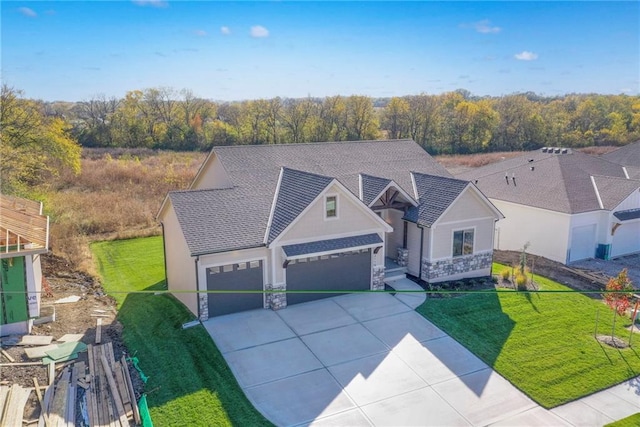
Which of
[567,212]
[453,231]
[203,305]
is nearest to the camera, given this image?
[203,305]

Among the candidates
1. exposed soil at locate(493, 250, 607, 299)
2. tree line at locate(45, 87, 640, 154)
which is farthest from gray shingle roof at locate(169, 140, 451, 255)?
tree line at locate(45, 87, 640, 154)

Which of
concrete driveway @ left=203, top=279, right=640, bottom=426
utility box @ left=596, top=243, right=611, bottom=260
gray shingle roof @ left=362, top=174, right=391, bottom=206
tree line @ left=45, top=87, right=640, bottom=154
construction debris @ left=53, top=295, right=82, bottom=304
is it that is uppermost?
Answer: tree line @ left=45, top=87, right=640, bottom=154

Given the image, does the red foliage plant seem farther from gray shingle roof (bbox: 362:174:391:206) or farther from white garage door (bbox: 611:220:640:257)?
white garage door (bbox: 611:220:640:257)

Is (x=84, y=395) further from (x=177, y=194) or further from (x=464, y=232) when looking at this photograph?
(x=464, y=232)

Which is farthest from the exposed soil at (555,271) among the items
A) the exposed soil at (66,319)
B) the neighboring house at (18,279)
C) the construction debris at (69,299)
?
the neighboring house at (18,279)

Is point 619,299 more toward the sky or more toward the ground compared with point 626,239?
more toward the ground

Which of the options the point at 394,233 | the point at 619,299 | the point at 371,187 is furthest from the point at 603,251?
the point at 371,187

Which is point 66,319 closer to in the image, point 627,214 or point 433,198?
point 433,198
